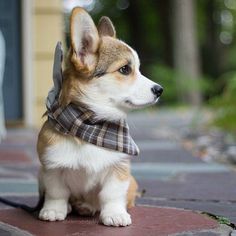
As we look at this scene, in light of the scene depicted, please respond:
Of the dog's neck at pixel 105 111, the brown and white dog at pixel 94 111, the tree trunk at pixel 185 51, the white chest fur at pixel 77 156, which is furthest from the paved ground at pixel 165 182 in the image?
the tree trunk at pixel 185 51

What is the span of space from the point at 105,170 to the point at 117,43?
1.92ft

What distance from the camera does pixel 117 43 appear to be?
2.78 m

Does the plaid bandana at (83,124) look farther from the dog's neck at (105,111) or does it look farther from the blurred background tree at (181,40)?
the blurred background tree at (181,40)

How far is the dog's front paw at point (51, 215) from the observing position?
2734 mm

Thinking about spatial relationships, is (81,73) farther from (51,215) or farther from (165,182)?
(165,182)

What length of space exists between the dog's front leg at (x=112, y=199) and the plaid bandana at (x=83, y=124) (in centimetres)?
15

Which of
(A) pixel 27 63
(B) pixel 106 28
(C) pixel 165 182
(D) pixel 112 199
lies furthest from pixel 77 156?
(A) pixel 27 63

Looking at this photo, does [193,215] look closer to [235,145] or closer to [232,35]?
[235,145]

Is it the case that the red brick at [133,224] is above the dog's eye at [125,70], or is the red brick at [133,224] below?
below

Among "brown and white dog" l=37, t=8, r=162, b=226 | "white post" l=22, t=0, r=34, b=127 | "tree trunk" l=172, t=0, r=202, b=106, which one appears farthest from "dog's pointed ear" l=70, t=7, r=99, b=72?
"tree trunk" l=172, t=0, r=202, b=106

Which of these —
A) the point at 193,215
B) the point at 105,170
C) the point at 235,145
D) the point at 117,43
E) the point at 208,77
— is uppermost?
the point at 117,43

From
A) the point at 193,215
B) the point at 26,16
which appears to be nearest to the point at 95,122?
the point at 193,215

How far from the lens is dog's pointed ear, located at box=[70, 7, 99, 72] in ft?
8.69

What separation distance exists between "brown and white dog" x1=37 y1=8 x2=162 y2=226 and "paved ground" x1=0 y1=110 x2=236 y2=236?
15 cm
